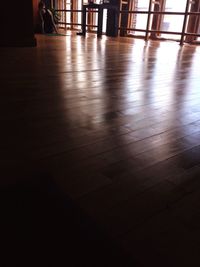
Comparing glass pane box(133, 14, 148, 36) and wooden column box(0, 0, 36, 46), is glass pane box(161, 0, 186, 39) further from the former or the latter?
wooden column box(0, 0, 36, 46)

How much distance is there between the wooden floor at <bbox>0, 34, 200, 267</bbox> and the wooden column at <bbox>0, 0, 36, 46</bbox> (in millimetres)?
2169

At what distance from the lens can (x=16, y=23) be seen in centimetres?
400

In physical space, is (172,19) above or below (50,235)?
above

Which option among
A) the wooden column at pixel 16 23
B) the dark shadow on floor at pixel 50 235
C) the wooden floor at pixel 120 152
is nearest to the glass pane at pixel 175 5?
the wooden column at pixel 16 23

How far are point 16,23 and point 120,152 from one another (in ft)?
11.9

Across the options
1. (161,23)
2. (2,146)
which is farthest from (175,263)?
(161,23)

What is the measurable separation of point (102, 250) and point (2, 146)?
25.3 inches

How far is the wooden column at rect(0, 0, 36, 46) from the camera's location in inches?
152

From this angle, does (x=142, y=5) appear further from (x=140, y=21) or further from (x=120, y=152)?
(x=120, y=152)

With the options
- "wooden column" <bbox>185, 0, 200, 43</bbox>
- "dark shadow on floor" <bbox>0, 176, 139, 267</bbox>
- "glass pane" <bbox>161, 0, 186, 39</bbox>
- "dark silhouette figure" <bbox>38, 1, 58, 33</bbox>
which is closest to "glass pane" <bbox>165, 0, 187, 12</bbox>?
"glass pane" <bbox>161, 0, 186, 39</bbox>

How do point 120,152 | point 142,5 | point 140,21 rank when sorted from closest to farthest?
point 120,152 → point 142,5 → point 140,21

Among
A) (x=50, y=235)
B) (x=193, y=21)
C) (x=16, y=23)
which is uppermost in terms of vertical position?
(x=193, y=21)

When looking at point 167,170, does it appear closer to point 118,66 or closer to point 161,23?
point 118,66

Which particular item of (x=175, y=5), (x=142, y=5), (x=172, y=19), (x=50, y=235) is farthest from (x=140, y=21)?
(x=50, y=235)
